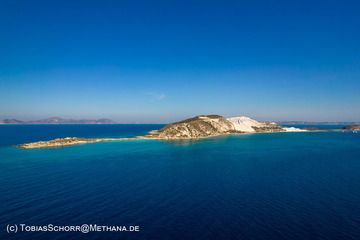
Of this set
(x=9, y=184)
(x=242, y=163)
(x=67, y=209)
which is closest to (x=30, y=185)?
(x=9, y=184)

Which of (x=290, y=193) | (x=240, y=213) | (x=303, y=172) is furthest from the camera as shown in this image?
(x=303, y=172)

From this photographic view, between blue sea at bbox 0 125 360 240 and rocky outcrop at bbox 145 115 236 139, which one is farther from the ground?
rocky outcrop at bbox 145 115 236 139

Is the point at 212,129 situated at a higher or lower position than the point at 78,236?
higher

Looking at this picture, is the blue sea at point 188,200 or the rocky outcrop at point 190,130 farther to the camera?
the rocky outcrop at point 190,130

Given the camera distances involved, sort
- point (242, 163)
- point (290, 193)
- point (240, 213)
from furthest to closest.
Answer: point (242, 163)
point (290, 193)
point (240, 213)

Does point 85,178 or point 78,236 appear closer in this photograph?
point 78,236

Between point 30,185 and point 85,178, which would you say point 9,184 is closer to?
point 30,185

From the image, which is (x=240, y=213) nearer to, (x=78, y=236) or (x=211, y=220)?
(x=211, y=220)

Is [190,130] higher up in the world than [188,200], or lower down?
higher up

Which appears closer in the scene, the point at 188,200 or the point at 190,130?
the point at 188,200

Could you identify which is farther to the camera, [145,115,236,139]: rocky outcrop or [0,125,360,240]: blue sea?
[145,115,236,139]: rocky outcrop

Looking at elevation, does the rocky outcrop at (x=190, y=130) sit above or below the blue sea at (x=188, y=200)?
above
